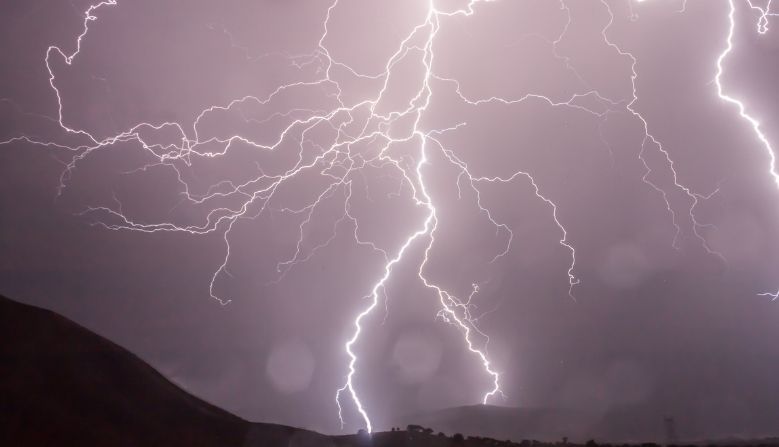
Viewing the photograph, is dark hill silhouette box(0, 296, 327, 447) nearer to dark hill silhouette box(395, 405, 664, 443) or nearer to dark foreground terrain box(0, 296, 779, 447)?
dark foreground terrain box(0, 296, 779, 447)

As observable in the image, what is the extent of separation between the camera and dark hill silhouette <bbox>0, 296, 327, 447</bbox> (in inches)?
284

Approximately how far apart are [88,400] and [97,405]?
15 centimetres

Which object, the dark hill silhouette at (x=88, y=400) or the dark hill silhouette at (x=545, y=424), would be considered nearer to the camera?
the dark hill silhouette at (x=88, y=400)

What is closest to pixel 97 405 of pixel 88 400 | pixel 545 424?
pixel 88 400

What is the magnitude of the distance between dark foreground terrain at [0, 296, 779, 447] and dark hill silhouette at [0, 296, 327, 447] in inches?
0.5

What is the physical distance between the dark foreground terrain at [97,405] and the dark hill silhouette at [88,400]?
0.01m

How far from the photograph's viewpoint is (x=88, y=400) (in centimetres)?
797

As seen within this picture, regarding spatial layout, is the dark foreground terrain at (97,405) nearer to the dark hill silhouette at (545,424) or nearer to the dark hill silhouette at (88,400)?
the dark hill silhouette at (88,400)

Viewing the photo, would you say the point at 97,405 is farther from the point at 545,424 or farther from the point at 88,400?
the point at 545,424

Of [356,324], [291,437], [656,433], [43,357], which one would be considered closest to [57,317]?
[43,357]

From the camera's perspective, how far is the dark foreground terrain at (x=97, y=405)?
724 centimetres

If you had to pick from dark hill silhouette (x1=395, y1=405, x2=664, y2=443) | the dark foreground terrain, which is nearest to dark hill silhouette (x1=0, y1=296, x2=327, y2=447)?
the dark foreground terrain

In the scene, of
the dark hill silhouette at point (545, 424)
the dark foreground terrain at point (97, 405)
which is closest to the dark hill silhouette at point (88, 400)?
the dark foreground terrain at point (97, 405)

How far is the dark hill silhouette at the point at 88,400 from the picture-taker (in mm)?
7210
